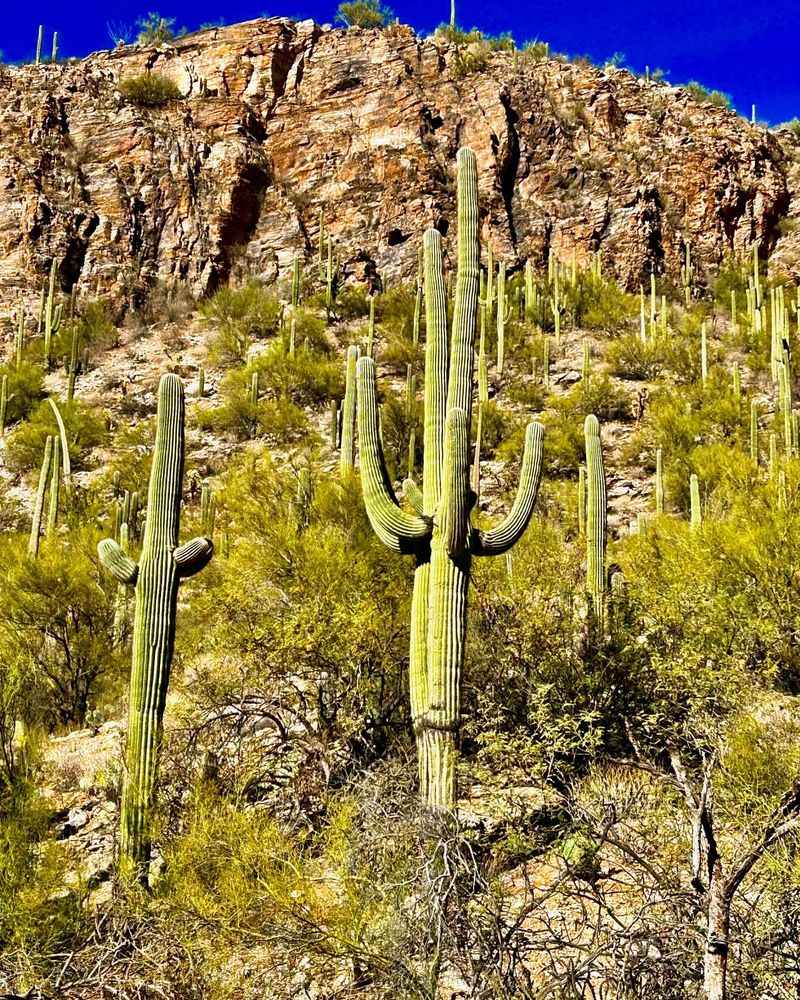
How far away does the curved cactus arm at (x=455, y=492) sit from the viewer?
7531 millimetres

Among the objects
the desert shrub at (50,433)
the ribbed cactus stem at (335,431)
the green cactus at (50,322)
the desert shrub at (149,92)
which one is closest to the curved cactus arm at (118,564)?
the ribbed cactus stem at (335,431)

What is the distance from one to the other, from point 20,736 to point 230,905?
4.58 m

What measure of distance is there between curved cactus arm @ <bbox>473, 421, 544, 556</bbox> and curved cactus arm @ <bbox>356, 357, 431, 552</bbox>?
0.52 meters

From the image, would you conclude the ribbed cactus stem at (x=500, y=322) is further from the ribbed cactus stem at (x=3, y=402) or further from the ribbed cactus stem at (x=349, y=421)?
the ribbed cactus stem at (x=3, y=402)

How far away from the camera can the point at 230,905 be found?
6020 millimetres

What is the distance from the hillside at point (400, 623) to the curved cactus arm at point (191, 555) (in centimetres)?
4

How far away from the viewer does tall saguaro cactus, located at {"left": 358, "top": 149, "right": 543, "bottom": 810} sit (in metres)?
7.17

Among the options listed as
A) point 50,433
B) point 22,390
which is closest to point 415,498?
point 50,433

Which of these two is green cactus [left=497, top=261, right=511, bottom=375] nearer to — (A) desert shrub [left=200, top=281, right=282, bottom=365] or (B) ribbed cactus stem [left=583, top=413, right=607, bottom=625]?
(A) desert shrub [left=200, top=281, right=282, bottom=365]

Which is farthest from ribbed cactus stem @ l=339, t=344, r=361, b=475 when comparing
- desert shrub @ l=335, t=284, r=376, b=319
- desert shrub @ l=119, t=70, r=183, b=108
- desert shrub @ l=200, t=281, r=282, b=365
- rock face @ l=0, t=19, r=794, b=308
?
desert shrub @ l=119, t=70, r=183, b=108

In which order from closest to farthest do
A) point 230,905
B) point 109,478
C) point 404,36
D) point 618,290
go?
point 230,905, point 109,478, point 618,290, point 404,36

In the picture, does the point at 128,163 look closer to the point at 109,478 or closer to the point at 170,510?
the point at 109,478

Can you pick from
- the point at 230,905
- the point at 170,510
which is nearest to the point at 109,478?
the point at 170,510

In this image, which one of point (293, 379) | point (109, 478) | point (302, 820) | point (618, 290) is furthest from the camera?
point (618, 290)
